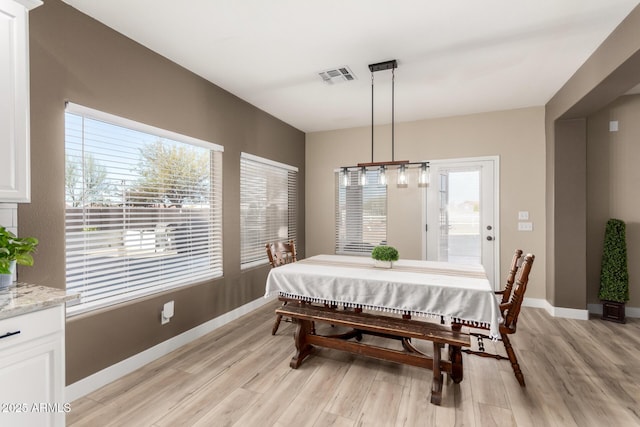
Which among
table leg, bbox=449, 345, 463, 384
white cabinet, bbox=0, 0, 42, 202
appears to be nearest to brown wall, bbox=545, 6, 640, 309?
table leg, bbox=449, 345, 463, 384

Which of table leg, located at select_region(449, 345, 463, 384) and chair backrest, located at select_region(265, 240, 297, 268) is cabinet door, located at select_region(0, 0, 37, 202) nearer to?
chair backrest, located at select_region(265, 240, 297, 268)

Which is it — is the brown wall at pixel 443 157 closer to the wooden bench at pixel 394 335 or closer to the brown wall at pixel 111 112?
the brown wall at pixel 111 112

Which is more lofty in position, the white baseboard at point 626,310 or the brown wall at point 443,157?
the brown wall at point 443,157

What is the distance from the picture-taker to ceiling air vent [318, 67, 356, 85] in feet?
10.1

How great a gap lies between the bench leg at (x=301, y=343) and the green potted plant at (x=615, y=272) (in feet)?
11.9

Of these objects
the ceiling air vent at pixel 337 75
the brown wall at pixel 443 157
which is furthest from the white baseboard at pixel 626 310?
the ceiling air vent at pixel 337 75

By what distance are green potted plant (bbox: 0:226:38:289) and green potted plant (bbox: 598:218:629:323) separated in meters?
5.41

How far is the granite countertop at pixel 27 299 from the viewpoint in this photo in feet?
4.39

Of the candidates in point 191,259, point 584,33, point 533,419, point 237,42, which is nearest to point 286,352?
point 191,259

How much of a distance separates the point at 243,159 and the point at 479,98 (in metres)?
3.08

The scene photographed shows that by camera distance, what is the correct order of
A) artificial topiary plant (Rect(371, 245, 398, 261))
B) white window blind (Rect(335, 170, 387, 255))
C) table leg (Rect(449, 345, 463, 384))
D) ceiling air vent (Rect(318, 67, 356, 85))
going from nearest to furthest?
1. table leg (Rect(449, 345, 463, 384))
2. artificial topiary plant (Rect(371, 245, 398, 261))
3. ceiling air vent (Rect(318, 67, 356, 85))
4. white window blind (Rect(335, 170, 387, 255))

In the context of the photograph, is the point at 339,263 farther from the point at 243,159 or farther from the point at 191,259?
the point at 243,159

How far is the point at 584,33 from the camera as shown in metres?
2.45

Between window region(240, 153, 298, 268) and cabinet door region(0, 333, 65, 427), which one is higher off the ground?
window region(240, 153, 298, 268)
